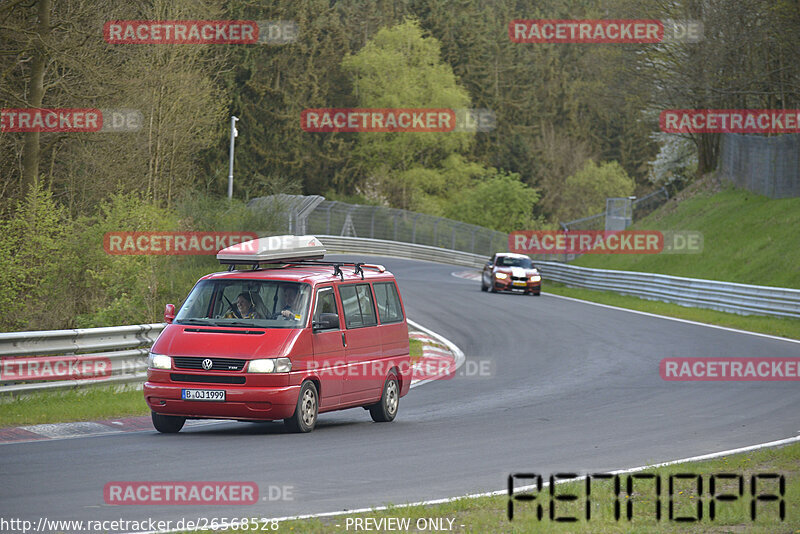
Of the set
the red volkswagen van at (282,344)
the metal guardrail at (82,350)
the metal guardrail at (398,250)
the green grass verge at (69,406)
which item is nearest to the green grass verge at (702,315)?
the red volkswagen van at (282,344)

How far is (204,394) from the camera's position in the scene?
39.6 ft

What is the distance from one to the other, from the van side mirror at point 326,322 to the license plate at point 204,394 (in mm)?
1543

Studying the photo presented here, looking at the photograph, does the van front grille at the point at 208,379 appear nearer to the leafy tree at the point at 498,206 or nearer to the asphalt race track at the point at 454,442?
the asphalt race track at the point at 454,442

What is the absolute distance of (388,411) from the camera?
14.5 meters

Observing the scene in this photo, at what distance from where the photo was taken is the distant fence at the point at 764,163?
45281 mm

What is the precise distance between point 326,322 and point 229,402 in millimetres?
1696

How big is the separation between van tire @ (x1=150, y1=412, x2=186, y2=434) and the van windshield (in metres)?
1.13

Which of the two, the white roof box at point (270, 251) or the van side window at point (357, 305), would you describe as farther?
the van side window at point (357, 305)

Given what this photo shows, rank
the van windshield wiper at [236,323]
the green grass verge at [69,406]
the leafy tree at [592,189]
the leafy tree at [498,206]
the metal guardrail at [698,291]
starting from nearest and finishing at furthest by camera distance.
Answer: the van windshield wiper at [236,323] < the green grass verge at [69,406] < the metal guardrail at [698,291] < the leafy tree at [498,206] < the leafy tree at [592,189]

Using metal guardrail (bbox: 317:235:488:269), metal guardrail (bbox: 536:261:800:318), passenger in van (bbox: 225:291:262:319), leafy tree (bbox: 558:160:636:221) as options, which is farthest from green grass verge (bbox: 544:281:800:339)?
leafy tree (bbox: 558:160:636:221)

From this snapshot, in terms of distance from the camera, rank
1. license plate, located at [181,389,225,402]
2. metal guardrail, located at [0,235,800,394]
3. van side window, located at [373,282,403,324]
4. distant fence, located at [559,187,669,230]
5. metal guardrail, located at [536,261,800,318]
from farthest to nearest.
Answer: distant fence, located at [559,187,669,230], metal guardrail, located at [536,261,800,318], van side window, located at [373,282,403,324], metal guardrail, located at [0,235,800,394], license plate, located at [181,389,225,402]

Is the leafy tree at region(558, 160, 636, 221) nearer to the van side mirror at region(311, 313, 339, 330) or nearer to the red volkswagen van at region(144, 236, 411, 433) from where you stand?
the red volkswagen van at region(144, 236, 411, 433)

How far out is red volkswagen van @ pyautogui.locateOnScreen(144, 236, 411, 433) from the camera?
1212 cm

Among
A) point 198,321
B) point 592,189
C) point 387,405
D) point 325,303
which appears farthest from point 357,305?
point 592,189
